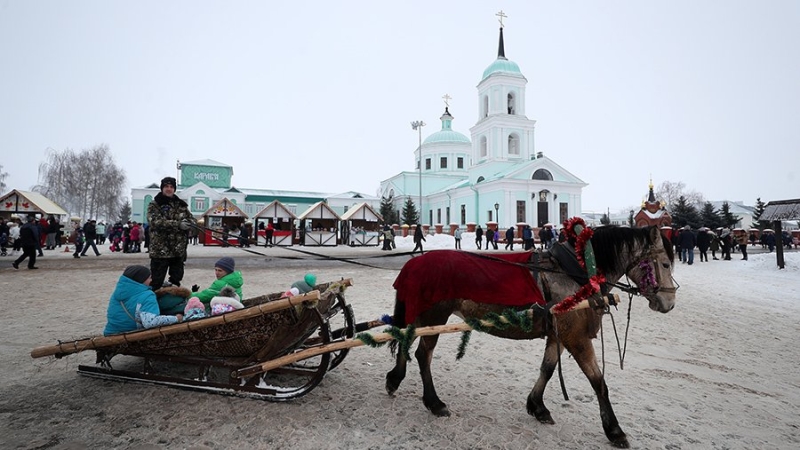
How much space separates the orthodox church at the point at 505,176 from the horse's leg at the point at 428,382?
104 ft

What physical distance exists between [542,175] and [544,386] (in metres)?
39.5

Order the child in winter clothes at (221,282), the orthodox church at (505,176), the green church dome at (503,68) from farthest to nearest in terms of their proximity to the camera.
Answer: the green church dome at (503,68) < the orthodox church at (505,176) < the child in winter clothes at (221,282)

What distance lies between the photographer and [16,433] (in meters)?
2.88

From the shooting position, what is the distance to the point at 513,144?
1797 inches

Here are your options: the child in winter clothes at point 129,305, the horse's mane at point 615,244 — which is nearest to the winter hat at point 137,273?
the child in winter clothes at point 129,305

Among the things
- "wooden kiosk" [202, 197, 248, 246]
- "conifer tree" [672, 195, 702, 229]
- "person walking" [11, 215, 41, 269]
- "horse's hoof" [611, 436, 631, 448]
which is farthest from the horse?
"conifer tree" [672, 195, 702, 229]

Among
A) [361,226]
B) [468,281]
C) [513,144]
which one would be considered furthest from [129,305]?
[513,144]

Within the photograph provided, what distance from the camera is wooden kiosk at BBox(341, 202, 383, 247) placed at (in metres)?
29.8

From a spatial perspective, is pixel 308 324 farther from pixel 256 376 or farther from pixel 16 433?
pixel 16 433

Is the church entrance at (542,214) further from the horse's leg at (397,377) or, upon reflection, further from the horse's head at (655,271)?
the horse's leg at (397,377)

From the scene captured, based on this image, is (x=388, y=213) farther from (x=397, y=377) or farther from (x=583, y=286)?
(x=583, y=286)

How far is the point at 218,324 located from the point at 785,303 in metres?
11.8

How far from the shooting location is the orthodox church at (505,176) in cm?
3909

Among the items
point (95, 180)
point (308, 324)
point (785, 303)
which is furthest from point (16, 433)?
point (95, 180)
